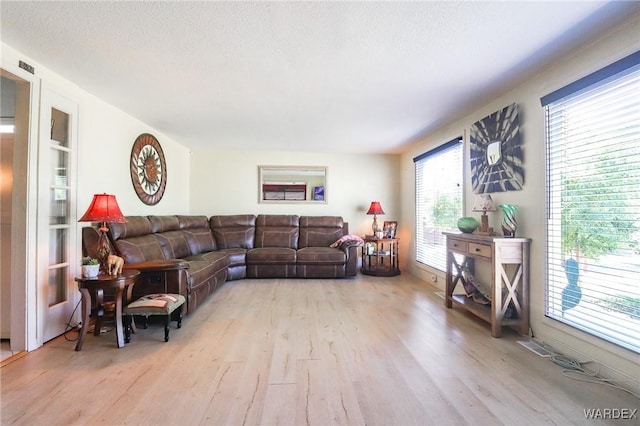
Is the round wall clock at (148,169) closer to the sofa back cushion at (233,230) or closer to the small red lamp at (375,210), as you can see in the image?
the sofa back cushion at (233,230)

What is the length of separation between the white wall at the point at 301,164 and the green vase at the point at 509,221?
10.2 feet

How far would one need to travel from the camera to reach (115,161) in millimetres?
3240

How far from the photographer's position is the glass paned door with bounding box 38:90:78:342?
2.28m

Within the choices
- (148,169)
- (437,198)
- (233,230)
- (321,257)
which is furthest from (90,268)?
(437,198)

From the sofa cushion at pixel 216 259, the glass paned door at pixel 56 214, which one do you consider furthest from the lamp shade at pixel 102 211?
the sofa cushion at pixel 216 259

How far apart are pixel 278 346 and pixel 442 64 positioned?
103 inches

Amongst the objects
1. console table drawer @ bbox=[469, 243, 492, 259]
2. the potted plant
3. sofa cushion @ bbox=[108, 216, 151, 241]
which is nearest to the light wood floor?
the potted plant

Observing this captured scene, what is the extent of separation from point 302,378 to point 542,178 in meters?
2.47

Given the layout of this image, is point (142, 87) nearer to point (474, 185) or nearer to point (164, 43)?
point (164, 43)

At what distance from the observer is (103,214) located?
2352 mm

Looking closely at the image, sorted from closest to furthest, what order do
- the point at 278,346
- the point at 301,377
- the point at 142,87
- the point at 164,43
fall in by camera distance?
the point at 301,377 → the point at 164,43 → the point at 278,346 → the point at 142,87

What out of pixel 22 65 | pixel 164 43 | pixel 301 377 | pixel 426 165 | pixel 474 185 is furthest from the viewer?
pixel 426 165

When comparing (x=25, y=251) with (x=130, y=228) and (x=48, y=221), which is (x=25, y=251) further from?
(x=130, y=228)

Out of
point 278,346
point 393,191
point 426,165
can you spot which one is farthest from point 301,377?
point 393,191
